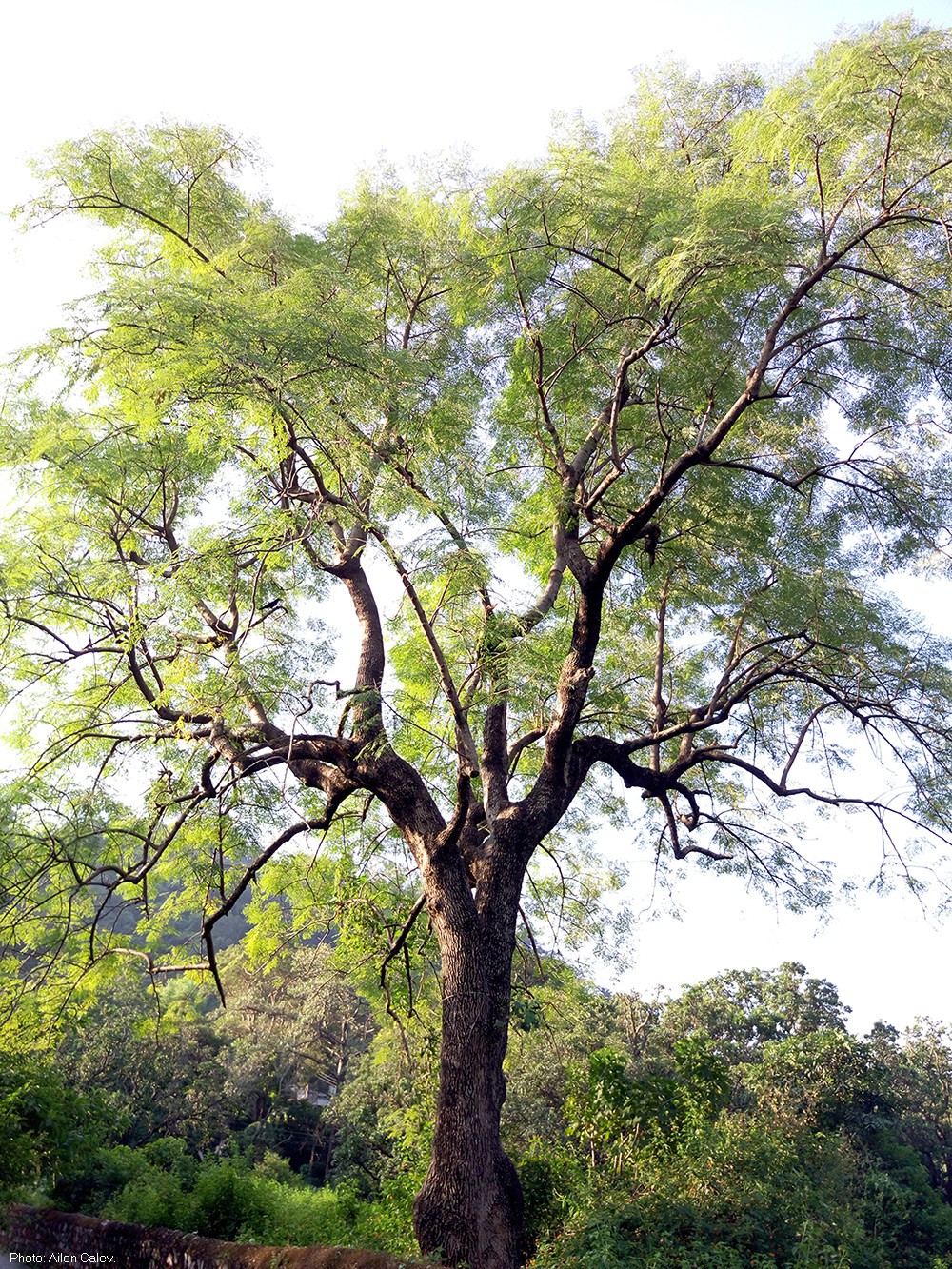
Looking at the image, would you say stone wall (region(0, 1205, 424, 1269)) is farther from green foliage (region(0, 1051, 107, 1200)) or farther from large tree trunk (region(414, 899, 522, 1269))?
green foliage (region(0, 1051, 107, 1200))

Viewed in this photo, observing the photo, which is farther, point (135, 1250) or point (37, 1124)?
point (135, 1250)

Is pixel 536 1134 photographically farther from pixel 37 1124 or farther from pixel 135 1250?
pixel 37 1124

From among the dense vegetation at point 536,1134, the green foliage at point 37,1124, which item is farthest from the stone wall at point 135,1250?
the green foliage at point 37,1124

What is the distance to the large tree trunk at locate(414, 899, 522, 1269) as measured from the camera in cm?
508

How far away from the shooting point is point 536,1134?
10594mm

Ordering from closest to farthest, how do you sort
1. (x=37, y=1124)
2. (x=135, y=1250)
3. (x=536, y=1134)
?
(x=37, y=1124)
(x=135, y=1250)
(x=536, y=1134)

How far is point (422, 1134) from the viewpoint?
23.1ft

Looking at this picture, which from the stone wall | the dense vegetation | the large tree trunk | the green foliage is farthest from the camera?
the green foliage

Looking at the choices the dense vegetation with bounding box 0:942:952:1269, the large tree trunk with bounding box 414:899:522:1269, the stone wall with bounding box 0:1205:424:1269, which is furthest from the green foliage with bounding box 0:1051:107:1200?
the large tree trunk with bounding box 414:899:522:1269

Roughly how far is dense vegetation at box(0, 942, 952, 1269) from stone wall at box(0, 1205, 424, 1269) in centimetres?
43

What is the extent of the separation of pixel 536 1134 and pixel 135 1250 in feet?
17.6

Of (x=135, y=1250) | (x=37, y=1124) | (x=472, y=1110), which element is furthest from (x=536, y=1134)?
(x=37, y=1124)

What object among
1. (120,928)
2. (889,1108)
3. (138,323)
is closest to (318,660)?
(138,323)

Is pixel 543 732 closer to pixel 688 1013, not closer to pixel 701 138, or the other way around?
pixel 701 138
